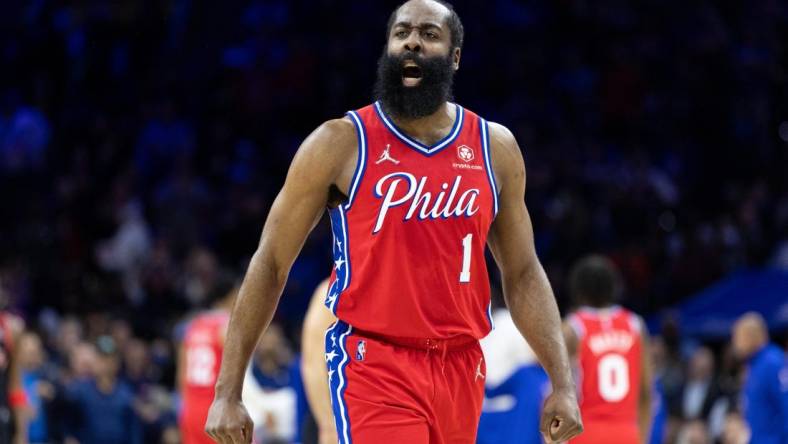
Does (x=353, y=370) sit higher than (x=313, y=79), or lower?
lower

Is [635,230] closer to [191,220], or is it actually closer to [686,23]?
[686,23]

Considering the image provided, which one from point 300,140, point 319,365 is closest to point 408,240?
point 319,365

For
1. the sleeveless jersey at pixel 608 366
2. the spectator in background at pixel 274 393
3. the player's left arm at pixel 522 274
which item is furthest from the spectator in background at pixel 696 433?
the player's left arm at pixel 522 274

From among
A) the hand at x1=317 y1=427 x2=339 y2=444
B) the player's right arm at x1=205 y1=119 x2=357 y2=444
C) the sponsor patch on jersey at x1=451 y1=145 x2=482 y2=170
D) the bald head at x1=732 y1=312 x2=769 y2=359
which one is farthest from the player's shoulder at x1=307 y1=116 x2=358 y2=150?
the bald head at x1=732 y1=312 x2=769 y2=359

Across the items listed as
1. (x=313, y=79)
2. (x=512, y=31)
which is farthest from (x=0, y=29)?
(x=512, y=31)

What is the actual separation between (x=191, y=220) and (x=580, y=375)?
7515mm

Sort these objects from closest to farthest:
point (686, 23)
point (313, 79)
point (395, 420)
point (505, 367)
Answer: point (395, 420), point (505, 367), point (313, 79), point (686, 23)

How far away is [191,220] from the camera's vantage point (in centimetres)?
1480

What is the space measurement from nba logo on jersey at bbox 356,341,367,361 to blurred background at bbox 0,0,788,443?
7.83 m

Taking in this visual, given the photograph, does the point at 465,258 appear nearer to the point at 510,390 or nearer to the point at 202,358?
the point at 510,390

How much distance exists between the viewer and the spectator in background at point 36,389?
10.9 m

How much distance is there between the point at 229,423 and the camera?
4.09m

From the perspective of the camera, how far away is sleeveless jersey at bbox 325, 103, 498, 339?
427 centimetres

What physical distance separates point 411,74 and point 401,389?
1.05 metres
